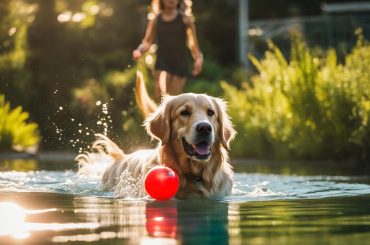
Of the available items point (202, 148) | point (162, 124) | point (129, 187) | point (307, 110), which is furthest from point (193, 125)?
point (307, 110)

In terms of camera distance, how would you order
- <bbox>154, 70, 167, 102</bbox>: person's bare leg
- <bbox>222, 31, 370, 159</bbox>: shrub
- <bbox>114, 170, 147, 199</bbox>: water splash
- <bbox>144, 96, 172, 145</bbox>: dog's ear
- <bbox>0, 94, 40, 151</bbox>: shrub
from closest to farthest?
<bbox>144, 96, 172, 145</bbox>: dog's ear → <bbox>114, 170, 147, 199</bbox>: water splash → <bbox>154, 70, 167, 102</bbox>: person's bare leg → <bbox>222, 31, 370, 159</bbox>: shrub → <bbox>0, 94, 40, 151</bbox>: shrub

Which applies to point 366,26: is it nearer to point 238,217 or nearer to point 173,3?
point 173,3

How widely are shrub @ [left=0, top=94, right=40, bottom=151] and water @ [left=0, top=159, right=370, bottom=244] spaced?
6.25 metres

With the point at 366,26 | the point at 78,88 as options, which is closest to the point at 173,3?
the point at 78,88

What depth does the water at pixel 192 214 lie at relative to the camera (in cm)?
622

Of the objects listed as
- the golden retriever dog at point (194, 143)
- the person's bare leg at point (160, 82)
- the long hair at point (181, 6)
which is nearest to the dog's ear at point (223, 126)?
the golden retriever dog at point (194, 143)

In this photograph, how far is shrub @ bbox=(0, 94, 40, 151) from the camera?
17953 mm

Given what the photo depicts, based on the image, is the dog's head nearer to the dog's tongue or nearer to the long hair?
the dog's tongue

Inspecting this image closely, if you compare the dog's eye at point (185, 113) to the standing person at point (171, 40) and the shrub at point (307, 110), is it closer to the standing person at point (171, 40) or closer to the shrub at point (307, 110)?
the standing person at point (171, 40)

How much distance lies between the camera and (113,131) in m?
18.2

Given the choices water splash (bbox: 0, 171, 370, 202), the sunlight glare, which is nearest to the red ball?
water splash (bbox: 0, 171, 370, 202)

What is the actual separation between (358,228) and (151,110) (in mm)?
4838

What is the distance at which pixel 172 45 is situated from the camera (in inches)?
543

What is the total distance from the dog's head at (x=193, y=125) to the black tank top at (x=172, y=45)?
4237mm
